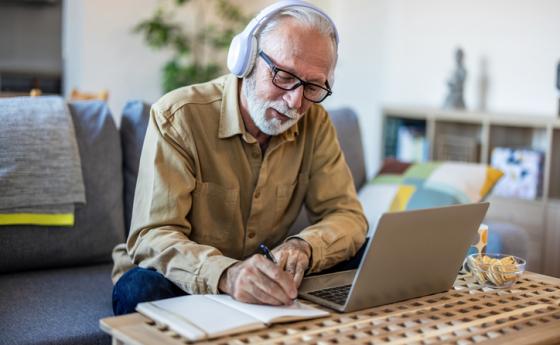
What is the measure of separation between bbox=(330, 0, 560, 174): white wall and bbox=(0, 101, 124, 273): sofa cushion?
6.50 ft

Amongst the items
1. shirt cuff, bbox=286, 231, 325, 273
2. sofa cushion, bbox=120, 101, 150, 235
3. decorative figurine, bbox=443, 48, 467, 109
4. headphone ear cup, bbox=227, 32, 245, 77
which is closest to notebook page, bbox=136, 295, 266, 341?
shirt cuff, bbox=286, 231, 325, 273

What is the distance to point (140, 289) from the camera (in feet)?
5.22

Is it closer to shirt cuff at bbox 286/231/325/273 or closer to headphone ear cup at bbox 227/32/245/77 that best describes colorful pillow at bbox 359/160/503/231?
shirt cuff at bbox 286/231/325/273

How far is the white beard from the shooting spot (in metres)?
1.81

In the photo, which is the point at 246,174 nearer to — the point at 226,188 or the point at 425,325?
the point at 226,188

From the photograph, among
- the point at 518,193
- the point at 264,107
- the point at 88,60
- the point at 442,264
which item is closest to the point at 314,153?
the point at 264,107

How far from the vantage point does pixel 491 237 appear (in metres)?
2.49

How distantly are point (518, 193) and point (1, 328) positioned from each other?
2.40 m

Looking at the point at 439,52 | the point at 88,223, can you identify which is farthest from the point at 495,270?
the point at 439,52

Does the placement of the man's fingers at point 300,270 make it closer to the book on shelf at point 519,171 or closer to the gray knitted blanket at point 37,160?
the gray knitted blanket at point 37,160

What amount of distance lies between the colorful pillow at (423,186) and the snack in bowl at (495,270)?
960mm

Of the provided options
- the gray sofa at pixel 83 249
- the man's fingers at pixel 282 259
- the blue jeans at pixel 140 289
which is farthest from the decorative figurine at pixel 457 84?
the blue jeans at pixel 140 289

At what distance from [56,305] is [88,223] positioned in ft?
1.17

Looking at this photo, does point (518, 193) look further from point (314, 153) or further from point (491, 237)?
point (314, 153)
